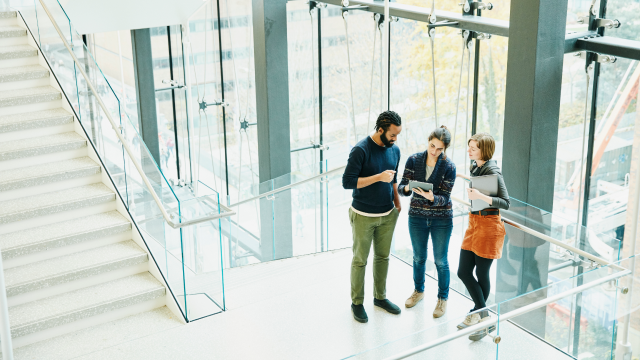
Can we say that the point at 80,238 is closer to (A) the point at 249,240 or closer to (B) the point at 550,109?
(A) the point at 249,240

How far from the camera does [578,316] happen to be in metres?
4.16

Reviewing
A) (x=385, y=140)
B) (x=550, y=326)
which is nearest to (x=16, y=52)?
(x=385, y=140)

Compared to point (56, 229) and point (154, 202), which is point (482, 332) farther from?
point (56, 229)

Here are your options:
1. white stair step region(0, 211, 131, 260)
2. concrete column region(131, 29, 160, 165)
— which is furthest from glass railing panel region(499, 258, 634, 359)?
concrete column region(131, 29, 160, 165)

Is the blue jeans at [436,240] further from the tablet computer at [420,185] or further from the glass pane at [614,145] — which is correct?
the glass pane at [614,145]

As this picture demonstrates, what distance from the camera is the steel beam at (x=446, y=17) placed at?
19.4 feet

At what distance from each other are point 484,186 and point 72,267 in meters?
2.95

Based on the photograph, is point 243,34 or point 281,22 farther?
point 243,34

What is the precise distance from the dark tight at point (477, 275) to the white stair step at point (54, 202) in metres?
2.79

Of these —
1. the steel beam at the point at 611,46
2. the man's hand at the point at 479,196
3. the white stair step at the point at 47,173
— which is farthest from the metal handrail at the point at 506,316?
the white stair step at the point at 47,173

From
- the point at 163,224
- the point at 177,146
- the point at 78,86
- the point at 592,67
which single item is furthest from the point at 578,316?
the point at 177,146

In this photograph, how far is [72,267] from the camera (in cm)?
489

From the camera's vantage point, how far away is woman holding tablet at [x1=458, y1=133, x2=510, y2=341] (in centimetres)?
435

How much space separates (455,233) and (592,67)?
1.76 meters
